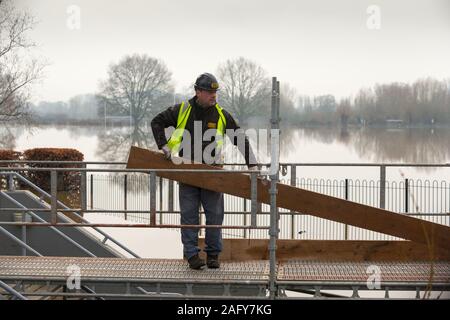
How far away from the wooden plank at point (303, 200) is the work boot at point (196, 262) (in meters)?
0.73

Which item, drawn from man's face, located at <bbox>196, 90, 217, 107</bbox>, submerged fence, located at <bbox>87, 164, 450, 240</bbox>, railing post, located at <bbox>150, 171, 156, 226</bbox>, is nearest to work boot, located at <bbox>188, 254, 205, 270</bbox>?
railing post, located at <bbox>150, 171, 156, 226</bbox>

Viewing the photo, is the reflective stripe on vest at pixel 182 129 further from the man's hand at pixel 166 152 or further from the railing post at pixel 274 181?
the railing post at pixel 274 181

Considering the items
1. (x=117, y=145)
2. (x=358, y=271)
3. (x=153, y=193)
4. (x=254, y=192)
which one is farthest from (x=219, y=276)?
(x=117, y=145)

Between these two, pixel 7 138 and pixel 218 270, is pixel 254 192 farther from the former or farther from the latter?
pixel 7 138

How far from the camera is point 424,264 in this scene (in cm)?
802

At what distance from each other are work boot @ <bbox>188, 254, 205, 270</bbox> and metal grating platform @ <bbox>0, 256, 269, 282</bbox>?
2.4 inches

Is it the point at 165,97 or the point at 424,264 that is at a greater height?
the point at 165,97

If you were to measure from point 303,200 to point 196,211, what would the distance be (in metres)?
1.07

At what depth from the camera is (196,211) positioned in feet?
24.7

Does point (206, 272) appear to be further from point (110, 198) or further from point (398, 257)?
point (110, 198)

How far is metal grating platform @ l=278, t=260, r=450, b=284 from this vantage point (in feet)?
23.6

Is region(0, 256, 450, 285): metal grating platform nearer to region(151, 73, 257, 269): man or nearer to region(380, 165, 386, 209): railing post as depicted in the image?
region(151, 73, 257, 269): man
